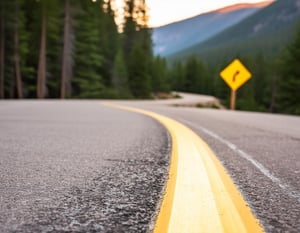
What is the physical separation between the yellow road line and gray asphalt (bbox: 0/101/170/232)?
82 mm

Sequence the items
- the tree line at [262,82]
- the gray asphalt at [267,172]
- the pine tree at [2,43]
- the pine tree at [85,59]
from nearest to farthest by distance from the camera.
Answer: the gray asphalt at [267,172] → the pine tree at [2,43] → the tree line at [262,82] → the pine tree at [85,59]

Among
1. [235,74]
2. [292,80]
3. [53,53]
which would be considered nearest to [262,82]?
[292,80]

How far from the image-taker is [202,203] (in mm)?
1626

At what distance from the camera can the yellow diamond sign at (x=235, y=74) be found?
14023 mm

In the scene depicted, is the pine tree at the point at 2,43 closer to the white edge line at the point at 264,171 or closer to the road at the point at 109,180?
the road at the point at 109,180

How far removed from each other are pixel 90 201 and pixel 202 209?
1.80 ft

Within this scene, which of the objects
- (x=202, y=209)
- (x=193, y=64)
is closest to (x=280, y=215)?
(x=202, y=209)

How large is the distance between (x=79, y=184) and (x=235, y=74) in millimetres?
12966

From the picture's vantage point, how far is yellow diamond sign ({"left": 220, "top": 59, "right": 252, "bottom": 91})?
1402 cm

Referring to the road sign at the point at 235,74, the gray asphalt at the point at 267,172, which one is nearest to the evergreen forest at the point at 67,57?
the road sign at the point at 235,74

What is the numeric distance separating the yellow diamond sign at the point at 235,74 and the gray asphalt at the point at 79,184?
10.9 metres

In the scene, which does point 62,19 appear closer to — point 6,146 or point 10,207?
point 6,146

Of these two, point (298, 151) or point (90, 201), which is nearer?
point (90, 201)

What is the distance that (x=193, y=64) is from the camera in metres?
82.4
